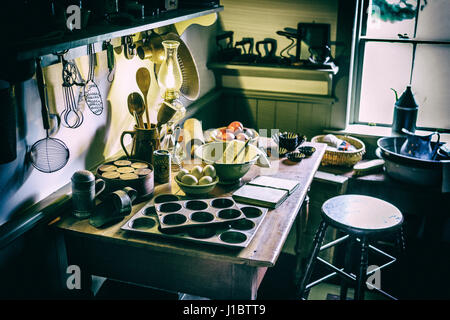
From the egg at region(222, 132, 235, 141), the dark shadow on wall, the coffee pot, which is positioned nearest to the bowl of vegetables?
the egg at region(222, 132, 235, 141)

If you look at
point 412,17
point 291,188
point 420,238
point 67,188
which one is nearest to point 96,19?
point 67,188

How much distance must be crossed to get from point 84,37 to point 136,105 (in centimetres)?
72

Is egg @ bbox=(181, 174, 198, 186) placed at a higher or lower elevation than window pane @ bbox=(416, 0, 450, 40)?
lower

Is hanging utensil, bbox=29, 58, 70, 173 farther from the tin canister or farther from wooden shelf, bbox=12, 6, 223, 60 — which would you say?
the tin canister

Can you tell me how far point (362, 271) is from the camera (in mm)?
2330

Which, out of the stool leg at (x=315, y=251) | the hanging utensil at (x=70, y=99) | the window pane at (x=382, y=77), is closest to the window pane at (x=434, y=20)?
the window pane at (x=382, y=77)

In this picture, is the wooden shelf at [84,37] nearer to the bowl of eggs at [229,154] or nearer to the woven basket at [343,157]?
the bowl of eggs at [229,154]

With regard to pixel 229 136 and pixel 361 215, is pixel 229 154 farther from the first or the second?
pixel 361 215

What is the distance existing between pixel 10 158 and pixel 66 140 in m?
0.40

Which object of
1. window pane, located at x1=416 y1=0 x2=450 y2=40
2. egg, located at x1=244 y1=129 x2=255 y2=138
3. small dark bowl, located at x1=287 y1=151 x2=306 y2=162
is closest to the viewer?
small dark bowl, located at x1=287 y1=151 x2=306 y2=162

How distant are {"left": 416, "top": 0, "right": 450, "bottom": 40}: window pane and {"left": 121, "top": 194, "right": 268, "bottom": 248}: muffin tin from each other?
2.10 meters

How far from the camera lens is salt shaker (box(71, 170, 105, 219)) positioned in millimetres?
1709

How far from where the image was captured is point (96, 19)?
170 cm

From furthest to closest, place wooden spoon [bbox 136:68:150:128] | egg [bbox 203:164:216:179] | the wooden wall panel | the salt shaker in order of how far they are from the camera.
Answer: the wooden wall panel, wooden spoon [bbox 136:68:150:128], egg [bbox 203:164:216:179], the salt shaker
